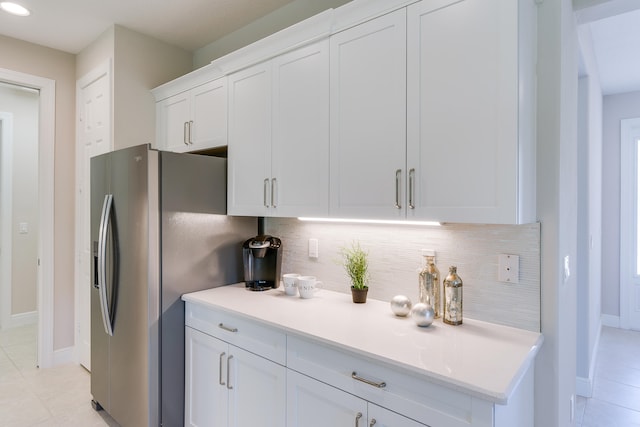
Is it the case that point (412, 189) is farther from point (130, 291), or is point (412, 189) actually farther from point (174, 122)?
point (174, 122)

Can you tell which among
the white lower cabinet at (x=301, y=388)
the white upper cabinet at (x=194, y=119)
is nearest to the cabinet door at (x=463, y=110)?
the white lower cabinet at (x=301, y=388)

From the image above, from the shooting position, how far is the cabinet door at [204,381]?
1930 millimetres

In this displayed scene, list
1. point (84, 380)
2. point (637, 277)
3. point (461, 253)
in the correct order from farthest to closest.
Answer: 1. point (637, 277)
2. point (84, 380)
3. point (461, 253)

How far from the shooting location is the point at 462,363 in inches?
48.1

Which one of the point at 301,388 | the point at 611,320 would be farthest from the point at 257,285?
the point at 611,320

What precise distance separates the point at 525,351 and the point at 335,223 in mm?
1205

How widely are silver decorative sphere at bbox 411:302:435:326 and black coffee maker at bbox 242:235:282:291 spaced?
1.02m

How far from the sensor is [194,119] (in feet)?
8.80

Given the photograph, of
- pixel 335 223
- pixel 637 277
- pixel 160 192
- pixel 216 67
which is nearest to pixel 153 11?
pixel 216 67

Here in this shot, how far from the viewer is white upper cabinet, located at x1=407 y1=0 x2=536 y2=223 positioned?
1.33 m

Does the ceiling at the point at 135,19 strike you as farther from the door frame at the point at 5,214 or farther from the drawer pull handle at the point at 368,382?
the drawer pull handle at the point at 368,382

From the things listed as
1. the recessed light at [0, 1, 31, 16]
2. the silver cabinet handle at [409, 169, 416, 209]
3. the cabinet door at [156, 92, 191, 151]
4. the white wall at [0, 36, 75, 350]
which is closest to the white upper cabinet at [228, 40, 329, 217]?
the silver cabinet handle at [409, 169, 416, 209]

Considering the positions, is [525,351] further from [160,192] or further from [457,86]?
[160,192]

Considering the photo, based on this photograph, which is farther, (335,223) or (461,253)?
(335,223)
